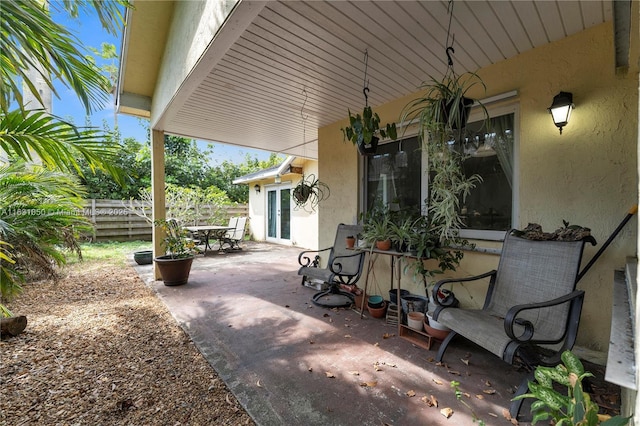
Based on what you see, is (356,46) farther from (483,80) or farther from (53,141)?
(53,141)

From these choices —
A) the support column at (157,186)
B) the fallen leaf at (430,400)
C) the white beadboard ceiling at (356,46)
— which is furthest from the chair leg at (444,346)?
the support column at (157,186)

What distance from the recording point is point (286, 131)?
488cm

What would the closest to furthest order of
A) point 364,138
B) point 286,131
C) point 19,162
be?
point 19,162 < point 364,138 < point 286,131

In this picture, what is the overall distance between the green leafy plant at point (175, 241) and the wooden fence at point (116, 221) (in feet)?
14.1

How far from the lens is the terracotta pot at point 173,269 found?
412 cm

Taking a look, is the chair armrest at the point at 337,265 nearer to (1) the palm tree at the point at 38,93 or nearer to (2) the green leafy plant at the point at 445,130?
(2) the green leafy plant at the point at 445,130

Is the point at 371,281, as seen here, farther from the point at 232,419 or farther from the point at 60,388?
the point at 60,388

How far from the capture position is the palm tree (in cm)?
112

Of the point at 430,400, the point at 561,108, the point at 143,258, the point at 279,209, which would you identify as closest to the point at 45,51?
the point at 430,400

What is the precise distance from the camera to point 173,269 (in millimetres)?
4141

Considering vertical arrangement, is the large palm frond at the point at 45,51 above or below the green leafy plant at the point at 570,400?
above

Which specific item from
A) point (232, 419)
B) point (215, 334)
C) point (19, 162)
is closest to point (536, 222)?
point (232, 419)

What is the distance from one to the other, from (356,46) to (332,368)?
102 inches

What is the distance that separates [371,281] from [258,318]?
1.62 meters
